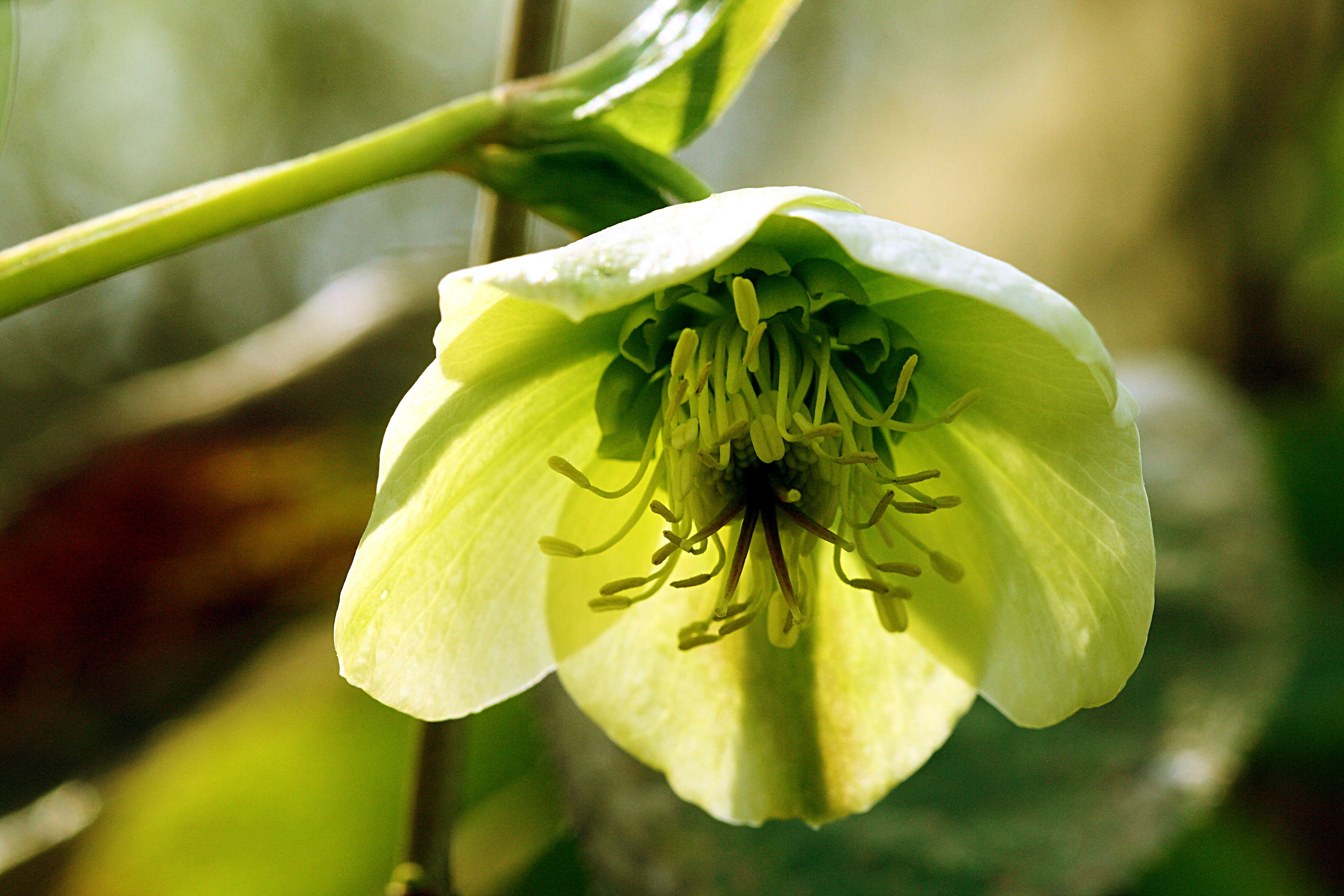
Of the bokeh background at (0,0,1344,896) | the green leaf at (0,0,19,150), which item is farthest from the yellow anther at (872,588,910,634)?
the green leaf at (0,0,19,150)

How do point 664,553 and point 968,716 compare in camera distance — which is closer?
point 664,553

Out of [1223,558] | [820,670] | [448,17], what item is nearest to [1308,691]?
[1223,558]

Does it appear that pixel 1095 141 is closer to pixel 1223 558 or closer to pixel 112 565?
pixel 1223 558

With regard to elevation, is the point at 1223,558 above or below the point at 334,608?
above

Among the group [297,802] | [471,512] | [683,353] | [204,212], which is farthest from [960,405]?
[297,802]

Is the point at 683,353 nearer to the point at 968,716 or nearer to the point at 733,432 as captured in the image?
the point at 733,432

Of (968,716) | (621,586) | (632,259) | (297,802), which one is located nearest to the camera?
(632,259)
